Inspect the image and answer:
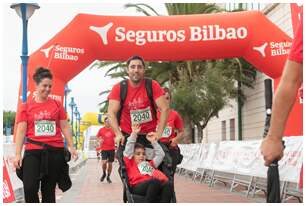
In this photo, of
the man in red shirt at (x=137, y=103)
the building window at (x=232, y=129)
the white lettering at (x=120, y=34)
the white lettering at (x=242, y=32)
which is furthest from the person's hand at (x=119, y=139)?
the building window at (x=232, y=129)

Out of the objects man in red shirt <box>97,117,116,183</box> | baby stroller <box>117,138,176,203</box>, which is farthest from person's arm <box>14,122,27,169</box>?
man in red shirt <box>97,117,116,183</box>

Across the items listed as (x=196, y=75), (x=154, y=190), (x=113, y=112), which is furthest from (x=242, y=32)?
(x=196, y=75)

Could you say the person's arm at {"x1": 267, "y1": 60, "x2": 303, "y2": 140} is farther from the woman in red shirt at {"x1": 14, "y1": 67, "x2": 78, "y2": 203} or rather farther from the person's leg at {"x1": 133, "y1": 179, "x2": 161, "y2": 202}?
the woman in red shirt at {"x1": 14, "y1": 67, "x2": 78, "y2": 203}

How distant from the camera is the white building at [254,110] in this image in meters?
25.6

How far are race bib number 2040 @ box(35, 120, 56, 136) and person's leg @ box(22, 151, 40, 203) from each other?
23 cm

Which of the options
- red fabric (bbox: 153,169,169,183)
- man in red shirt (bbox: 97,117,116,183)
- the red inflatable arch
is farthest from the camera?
man in red shirt (bbox: 97,117,116,183)

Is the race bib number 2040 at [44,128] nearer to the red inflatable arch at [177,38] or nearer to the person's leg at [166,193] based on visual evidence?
the person's leg at [166,193]

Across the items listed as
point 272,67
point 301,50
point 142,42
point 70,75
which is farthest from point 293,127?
point 301,50

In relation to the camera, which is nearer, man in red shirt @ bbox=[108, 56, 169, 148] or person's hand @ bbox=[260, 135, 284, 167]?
person's hand @ bbox=[260, 135, 284, 167]

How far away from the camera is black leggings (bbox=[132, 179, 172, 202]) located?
511 centimetres

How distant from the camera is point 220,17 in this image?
501 inches

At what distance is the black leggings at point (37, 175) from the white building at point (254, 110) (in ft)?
60.4

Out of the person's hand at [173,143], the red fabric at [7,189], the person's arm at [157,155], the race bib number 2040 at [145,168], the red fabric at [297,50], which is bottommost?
the red fabric at [7,189]

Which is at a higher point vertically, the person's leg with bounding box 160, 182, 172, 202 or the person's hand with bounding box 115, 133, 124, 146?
the person's hand with bounding box 115, 133, 124, 146
